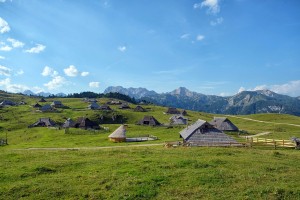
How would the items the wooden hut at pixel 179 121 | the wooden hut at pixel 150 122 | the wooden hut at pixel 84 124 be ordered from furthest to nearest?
the wooden hut at pixel 179 121, the wooden hut at pixel 150 122, the wooden hut at pixel 84 124

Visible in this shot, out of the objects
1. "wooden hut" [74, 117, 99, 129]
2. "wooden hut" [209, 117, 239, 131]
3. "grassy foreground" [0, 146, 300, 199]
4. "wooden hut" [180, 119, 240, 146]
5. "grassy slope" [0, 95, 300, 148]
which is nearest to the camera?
"grassy foreground" [0, 146, 300, 199]

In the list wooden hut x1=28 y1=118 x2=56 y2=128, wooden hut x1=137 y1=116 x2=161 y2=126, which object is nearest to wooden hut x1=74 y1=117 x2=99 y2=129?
wooden hut x1=28 y1=118 x2=56 y2=128

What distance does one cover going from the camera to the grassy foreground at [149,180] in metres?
21.6

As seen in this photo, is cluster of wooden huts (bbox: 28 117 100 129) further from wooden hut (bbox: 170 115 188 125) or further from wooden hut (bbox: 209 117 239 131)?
wooden hut (bbox: 209 117 239 131)

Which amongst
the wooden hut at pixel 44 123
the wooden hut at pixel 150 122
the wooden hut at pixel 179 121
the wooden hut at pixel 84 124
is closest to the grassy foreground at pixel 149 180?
the wooden hut at pixel 84 124

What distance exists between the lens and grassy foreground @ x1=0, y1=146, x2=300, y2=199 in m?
21.6

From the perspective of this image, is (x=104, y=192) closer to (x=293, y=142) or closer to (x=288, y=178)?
(x=288, y=178)

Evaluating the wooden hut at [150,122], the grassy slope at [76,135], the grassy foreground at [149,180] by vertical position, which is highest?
the wooden hut at [150,122]

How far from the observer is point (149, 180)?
2438cm

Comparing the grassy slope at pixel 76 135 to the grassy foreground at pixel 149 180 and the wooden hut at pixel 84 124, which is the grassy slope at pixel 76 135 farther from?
the grassy foreground at pixel 149 180

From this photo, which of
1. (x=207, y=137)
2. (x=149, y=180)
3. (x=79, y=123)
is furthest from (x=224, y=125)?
(x=149, y=180)

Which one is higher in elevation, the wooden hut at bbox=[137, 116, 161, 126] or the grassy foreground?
the wooden hut at bbox=[137, 116, 161, 126]

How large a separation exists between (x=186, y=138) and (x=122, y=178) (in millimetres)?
33128

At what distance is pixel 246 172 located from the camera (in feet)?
90.8
